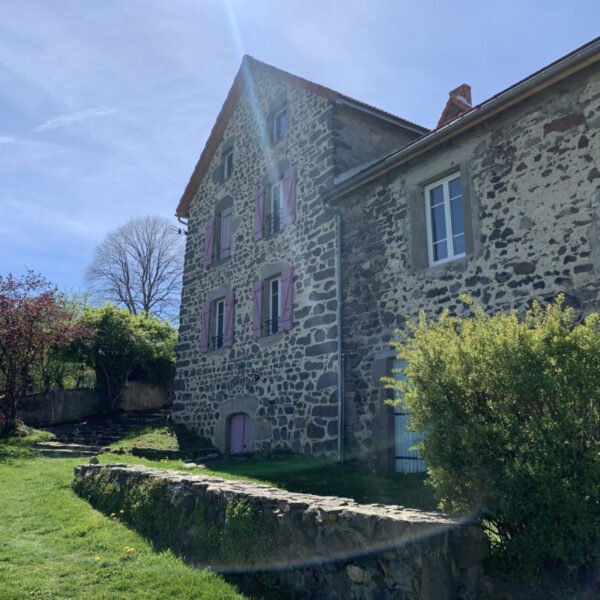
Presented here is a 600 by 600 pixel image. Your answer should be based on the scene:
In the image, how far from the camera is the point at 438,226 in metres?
8.34

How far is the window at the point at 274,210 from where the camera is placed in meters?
12.5

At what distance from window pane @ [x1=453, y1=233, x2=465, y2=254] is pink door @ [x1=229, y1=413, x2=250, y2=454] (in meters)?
6.46

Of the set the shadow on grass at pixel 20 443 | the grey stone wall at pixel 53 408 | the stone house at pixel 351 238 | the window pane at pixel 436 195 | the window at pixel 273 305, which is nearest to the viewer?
the stone house at pixel 351 238

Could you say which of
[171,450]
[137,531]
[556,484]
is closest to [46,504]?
[137,531]

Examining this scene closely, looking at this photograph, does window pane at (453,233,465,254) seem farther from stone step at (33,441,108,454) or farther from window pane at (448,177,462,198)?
stone step at (33,441,108,454)

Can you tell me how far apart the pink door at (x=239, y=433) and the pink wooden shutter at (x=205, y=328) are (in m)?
2.30

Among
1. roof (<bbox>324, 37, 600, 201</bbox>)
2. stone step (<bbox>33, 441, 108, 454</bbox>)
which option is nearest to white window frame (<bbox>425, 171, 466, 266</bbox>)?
roof (<bbox>324, 37, 600, 201</bbox>)

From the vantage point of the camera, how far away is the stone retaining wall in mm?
3297

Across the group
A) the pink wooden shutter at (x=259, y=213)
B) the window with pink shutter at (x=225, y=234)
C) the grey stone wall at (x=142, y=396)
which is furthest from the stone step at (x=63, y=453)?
the pink wooden shutter at (x=259, y=213)

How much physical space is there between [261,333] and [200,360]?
2983 millimetres

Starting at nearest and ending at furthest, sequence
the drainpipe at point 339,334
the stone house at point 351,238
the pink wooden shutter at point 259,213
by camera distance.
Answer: the stone house at point 351,238
the drainpipe at point 339,334
the pink wooden shutter at point 259,213

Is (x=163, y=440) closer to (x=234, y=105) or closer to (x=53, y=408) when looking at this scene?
(x=53, y=408)

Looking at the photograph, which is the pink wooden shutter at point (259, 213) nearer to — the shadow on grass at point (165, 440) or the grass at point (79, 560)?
the shadow on grass at point (165, 440)

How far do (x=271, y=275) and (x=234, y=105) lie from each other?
6158mm
